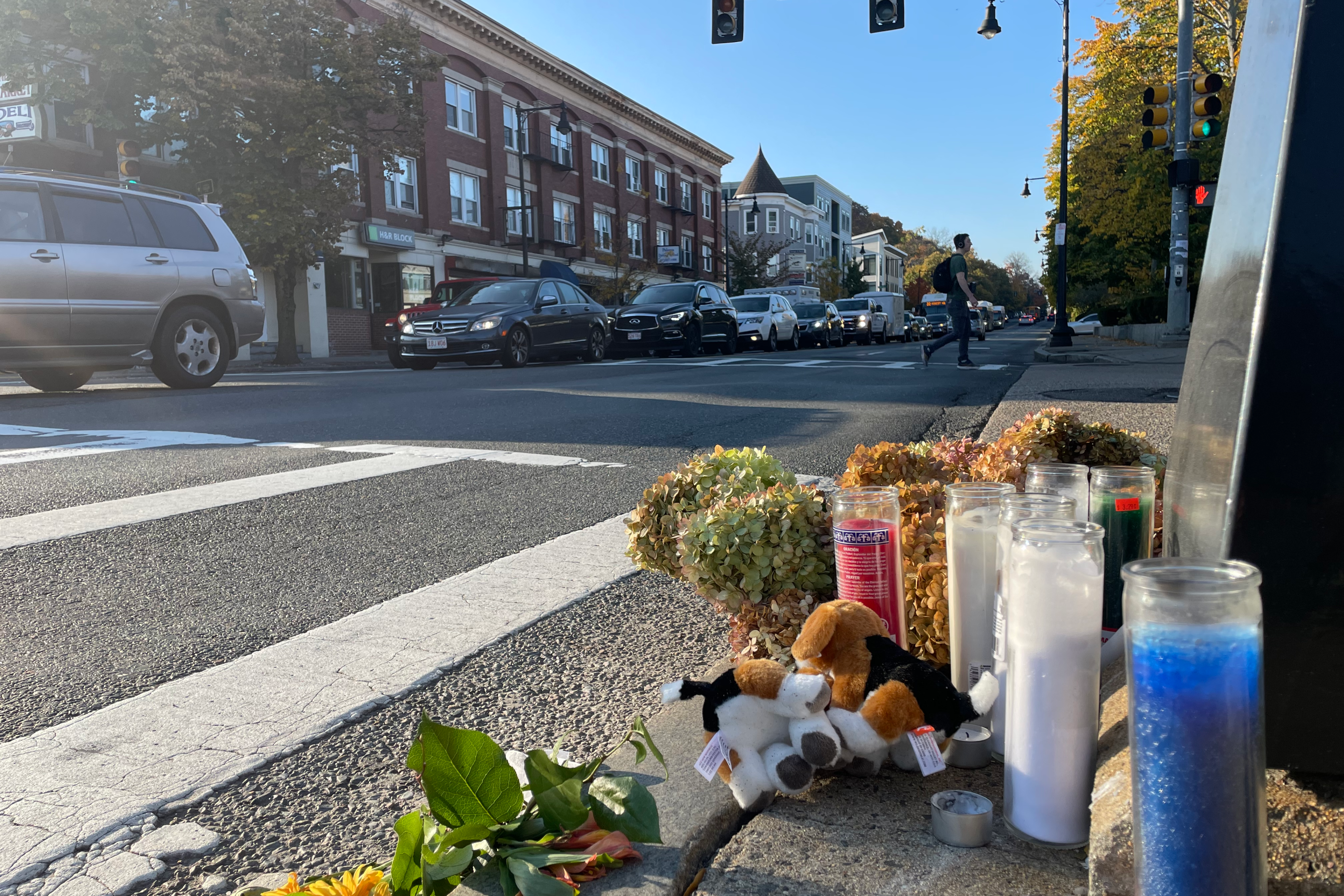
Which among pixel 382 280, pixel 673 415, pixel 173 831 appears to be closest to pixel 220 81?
pixel 382 280

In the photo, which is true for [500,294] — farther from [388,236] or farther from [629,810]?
[629,810]

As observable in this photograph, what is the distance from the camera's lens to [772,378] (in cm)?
1344

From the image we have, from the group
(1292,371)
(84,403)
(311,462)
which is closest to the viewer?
(1292,371)

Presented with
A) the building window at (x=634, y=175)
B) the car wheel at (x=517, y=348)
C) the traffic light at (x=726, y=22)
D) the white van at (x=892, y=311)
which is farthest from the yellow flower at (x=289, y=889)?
the building window at (x=634, y=175)

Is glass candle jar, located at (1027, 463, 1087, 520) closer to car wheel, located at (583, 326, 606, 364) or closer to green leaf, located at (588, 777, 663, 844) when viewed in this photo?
green leaf, located at (588, 777, 663, 844)

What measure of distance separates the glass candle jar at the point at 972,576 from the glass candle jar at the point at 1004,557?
1.6 inches

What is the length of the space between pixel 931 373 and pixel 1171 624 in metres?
14.0

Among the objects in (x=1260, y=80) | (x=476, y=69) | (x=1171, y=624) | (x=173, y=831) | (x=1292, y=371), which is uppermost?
(x=476, y=69)

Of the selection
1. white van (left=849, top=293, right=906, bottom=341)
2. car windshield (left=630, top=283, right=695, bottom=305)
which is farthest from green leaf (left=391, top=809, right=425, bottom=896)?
white van (left=849, top=293, right=906, bottom=341)

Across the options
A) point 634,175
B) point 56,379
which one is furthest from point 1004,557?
point 634,175

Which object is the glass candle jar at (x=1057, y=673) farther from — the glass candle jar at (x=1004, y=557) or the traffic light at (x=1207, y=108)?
the traffic light at (x=1207, y=108)

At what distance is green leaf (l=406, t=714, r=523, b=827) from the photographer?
5.18 ft

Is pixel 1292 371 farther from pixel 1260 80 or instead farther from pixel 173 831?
pixel 173 831

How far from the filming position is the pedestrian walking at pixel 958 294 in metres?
14.7
